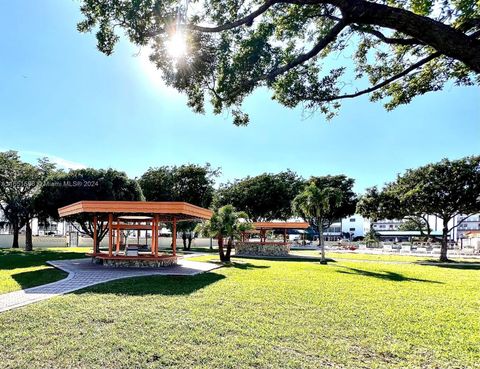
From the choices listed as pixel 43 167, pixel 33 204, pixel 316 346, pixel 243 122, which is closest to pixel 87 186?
pixel 33 204

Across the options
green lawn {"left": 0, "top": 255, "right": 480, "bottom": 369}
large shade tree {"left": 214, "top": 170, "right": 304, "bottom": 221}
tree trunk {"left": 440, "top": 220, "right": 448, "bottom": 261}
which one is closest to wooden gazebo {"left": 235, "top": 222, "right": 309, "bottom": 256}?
tree trunk {"left": 440, "top": 220, "right": 448, "bottom": 261}

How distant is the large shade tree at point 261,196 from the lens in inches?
1720

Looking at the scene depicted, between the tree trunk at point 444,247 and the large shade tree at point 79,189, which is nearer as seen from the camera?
the tree trunk at point 444,247

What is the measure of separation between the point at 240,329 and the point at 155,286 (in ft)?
16.6

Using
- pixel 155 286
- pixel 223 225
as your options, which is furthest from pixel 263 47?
pixel 223 225

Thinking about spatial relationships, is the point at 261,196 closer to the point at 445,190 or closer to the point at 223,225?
the point at 445,190

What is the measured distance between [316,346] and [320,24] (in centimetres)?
603

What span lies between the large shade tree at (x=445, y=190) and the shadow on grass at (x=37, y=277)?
23.1m

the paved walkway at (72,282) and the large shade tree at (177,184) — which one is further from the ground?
the large shade tree at (177,184)

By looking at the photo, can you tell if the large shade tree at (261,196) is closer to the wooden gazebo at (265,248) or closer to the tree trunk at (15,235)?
the wooden gazebo at (265,248)

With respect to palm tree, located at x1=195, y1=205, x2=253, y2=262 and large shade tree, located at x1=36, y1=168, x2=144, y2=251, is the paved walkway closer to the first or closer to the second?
palm tree, located at x1=195, y1=205, x2=253, y2=262

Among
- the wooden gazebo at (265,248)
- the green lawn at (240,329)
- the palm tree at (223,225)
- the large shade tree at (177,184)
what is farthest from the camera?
the large shade tree at (177,184)

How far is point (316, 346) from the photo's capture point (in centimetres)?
566

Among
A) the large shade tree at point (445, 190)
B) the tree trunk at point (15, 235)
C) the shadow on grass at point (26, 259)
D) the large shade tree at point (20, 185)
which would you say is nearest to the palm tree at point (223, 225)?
the shadow on grass at point (26, 259)
